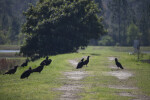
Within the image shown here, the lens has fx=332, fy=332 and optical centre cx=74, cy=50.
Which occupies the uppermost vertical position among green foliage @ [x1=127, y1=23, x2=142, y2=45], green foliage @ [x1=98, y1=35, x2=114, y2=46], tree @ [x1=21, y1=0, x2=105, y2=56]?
tree @ [x1=21, y1=0, x2=105, y2=56]

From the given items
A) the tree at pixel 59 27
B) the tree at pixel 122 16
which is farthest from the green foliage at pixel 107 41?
the tree at pixel 59 27

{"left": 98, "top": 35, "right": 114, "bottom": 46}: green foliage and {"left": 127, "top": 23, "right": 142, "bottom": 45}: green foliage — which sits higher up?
{"left": 127, "top": 23, "right": 142, "bottom": 45}: green foliage

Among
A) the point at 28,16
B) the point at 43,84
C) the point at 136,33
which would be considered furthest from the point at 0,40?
the point at 43,84

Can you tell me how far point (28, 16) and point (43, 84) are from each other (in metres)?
42.5

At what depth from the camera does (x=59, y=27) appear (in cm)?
5612

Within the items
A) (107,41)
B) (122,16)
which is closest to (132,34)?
(107,41)

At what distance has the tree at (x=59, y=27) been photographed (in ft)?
185

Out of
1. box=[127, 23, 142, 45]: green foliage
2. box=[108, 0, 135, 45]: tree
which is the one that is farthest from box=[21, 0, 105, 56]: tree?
box=[108, 0, 135, 45]: tree

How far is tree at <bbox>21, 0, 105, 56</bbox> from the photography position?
56312 millimetres

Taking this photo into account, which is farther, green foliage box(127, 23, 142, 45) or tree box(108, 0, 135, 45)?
tree box(108, 0, 135, 45)

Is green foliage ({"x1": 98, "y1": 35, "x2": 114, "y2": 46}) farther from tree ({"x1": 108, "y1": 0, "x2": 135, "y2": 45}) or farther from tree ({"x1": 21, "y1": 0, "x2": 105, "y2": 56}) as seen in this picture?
tree ({"x1": 21, "y1": 0, "x2": 105, "y2": 56})

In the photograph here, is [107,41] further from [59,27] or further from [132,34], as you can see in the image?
[59,27]

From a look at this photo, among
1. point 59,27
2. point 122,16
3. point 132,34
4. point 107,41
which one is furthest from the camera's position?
point 122,16

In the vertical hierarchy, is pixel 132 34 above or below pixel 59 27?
below
